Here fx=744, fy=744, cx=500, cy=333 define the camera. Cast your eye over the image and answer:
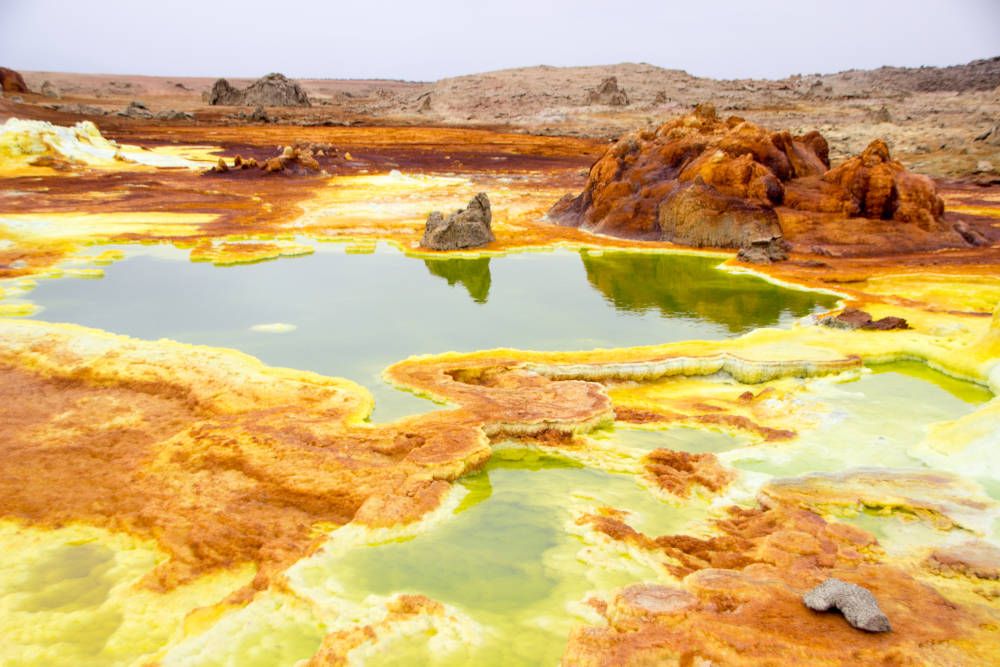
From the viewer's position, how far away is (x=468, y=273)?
48.6 feet

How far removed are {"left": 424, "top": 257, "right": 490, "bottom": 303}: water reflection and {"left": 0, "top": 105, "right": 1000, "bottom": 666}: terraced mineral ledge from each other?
96 mm

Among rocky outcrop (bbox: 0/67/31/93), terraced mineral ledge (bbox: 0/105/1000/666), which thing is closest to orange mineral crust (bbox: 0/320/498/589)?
terraced mineral ledge (bbox: 0/105/1000/666)

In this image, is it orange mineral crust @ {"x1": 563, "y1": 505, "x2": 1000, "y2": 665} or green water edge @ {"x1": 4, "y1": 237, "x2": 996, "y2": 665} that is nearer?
orange mineral crust @ {"x1": 563, "y1": 505, "x2": 1000, "y2": 665}

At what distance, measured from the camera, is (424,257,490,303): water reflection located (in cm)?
1341

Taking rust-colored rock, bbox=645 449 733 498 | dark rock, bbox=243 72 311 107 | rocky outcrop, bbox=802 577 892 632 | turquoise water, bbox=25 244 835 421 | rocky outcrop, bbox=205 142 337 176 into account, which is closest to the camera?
rocky outcrop, bbox=802 577 892 632

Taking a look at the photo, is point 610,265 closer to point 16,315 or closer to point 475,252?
point 475,252

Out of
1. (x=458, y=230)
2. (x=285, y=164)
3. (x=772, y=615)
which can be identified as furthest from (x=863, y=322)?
(x=285, y=164)

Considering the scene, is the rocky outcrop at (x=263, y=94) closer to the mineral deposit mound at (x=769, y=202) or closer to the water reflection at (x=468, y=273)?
the mineral deposit mound at (x=769, y=202)

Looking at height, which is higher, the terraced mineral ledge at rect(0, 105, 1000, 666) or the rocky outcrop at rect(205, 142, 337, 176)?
the rocky outcrop at rect(205, 142, 337, 176)

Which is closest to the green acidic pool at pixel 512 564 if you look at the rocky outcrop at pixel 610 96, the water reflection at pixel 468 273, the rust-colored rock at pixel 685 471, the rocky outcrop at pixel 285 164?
the rust-colored rock at pixel 685 471

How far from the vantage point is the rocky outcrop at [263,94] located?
65.1 m

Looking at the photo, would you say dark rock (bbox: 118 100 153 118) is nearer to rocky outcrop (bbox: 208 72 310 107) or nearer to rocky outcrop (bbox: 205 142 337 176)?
rocky outcrop (bbox: 208 72 310 107)

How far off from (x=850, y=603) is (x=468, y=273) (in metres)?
11.3

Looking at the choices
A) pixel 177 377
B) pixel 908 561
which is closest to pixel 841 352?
pixel 908 561
